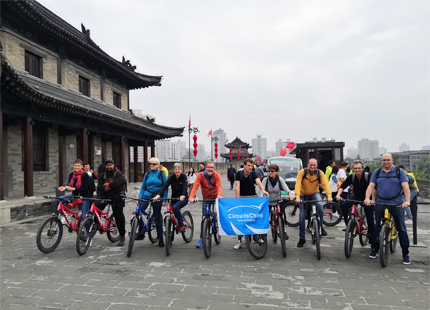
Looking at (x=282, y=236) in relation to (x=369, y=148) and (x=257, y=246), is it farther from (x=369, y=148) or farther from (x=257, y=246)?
(x=369, y=148)

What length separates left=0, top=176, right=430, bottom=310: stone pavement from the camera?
3.48 meters

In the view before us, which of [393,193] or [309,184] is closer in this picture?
[393,193]

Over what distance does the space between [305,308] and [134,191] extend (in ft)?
51.3

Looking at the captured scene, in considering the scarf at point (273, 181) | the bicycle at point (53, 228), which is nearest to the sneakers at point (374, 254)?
the scarf at point (273, 181)

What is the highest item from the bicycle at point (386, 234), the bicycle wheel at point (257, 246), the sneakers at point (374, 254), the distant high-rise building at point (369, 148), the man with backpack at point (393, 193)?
the distant high-rise building at point (369, 148)

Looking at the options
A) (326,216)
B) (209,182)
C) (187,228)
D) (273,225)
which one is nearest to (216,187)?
(209,182)

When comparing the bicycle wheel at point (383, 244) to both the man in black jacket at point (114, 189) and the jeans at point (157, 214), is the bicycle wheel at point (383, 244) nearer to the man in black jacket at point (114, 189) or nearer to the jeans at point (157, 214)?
the jeans at point (157, 214)

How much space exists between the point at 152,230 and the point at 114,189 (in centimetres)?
118

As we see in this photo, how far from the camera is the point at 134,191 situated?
17781 millimetres

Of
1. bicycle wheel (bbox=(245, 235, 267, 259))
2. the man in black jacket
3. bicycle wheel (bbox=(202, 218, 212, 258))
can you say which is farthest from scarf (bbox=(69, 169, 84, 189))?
bicycle wheel (bbox=(245, 235, 267, 259))

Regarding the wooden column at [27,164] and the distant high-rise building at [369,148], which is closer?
the wooden column at [27,164]

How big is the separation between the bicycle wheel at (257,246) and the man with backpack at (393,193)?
1.88m

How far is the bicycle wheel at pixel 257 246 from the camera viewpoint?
16.8 feet

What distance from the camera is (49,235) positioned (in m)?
5.61
